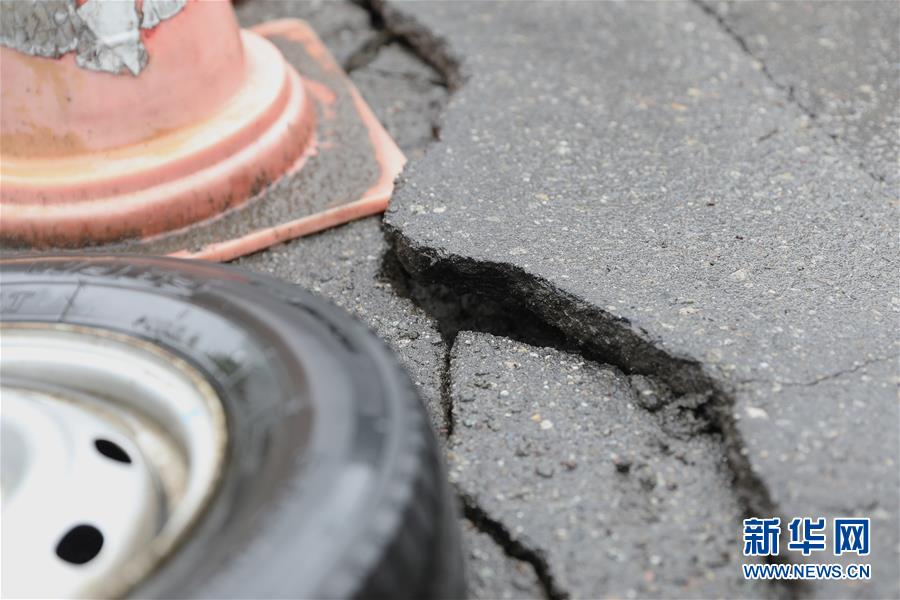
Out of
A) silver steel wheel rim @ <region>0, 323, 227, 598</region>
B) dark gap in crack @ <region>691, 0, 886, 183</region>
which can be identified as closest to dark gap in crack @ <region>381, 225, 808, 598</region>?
silver steel wheel rim @ <region>0, 323, 227, 598</region>

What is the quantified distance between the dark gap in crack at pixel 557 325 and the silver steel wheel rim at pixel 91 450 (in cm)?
62

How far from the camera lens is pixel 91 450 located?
43.4 inches

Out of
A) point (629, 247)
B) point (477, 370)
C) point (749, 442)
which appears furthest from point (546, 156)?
point (749, 442)

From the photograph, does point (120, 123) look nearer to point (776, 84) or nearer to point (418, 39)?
point (418, 39)

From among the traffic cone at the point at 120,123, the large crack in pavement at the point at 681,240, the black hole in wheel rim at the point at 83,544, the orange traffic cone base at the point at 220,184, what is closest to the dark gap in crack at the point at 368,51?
the large crack in pavement at the point at 681,240

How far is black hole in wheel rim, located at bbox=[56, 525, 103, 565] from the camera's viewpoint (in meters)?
1.11

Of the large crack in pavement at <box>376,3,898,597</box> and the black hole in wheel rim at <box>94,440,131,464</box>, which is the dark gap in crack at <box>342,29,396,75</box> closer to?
the large crack in pavement at <box>376,3,898,597</box>

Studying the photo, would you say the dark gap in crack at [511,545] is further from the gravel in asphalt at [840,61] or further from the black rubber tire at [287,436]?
the gravel in asphalt at [840,61]

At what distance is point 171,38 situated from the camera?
1724mm

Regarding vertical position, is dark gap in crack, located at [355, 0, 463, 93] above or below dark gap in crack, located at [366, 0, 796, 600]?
above

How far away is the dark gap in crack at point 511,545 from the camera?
1164 millimetres

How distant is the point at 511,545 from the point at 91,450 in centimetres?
55

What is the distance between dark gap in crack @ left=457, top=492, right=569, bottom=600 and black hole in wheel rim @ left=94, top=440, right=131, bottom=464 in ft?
1.49

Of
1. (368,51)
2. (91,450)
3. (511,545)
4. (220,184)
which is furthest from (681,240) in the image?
(368,51)
